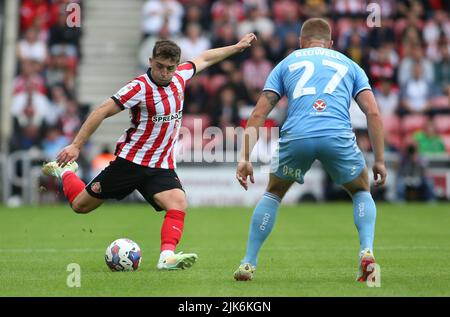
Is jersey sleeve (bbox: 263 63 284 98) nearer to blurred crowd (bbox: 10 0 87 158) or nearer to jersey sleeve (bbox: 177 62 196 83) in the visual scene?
jersey sleeve (bbox: 177 62 196 83)

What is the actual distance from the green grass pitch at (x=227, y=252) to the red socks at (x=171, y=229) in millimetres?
292

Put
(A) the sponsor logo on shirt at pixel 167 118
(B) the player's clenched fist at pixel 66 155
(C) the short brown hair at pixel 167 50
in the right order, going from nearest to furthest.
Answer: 1. (B) the player's clenched fist at pixel 66 155
2. (C) the short brown hair at pixel 167 50
3. (A) the sponsor logo on shirt at pixel 167 118

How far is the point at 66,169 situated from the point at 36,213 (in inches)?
314

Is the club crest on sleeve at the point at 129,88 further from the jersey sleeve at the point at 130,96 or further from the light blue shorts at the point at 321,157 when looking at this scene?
the light blue shorts at the point at 321,157

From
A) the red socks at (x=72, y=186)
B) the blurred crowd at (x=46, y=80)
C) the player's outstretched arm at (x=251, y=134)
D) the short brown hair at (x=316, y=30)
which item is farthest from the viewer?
the blurred crowd at (x=46, y=80)

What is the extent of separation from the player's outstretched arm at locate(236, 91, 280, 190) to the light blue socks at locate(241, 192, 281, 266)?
0.32 metres

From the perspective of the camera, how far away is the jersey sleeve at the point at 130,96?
9523 mm

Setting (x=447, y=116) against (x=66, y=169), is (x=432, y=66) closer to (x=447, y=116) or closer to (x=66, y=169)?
(x=447, y=116)

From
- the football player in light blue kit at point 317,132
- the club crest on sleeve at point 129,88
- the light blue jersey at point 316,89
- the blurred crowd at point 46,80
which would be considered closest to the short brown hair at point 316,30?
the football player in light blue kit at point 317,132

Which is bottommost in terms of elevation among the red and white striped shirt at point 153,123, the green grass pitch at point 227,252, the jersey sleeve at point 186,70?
the green grass pitch at point 227,252

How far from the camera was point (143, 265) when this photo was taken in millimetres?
10086

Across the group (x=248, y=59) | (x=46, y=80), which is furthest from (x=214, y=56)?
(x=46, y=80)

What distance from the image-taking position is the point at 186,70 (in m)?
10.2

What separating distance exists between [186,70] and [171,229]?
1.63 meters
